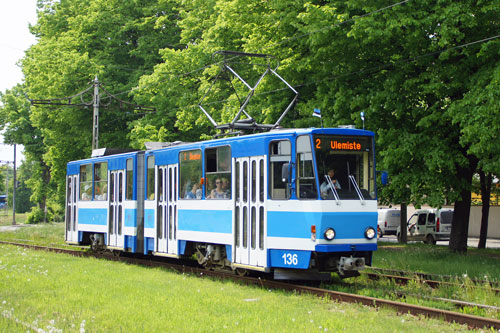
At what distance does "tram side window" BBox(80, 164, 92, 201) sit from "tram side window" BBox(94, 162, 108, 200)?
533mm

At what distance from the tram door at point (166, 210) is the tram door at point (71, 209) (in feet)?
23.4

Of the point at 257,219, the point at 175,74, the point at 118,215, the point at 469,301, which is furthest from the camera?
the point at 175,74

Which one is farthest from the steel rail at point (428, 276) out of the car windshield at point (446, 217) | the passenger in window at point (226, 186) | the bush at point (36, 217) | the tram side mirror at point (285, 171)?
the bush at point (36, 217)

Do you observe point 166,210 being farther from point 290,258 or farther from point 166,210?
point 290,258

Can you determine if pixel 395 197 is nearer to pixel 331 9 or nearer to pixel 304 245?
pixel 331 9

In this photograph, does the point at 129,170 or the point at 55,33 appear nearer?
the point at 129,170

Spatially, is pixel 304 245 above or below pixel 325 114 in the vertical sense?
below

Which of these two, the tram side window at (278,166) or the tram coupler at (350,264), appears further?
the tram side window at (278,166)

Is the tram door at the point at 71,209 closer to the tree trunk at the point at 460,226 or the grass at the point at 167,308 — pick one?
the grass at the point at 167,308

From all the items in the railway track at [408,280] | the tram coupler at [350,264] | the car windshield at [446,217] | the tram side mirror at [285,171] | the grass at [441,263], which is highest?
the tram side mirror at [285,171]

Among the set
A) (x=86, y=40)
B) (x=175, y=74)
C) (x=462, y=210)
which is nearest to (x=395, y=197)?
(x=462, y=210)

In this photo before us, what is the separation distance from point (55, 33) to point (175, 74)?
14.6 meters

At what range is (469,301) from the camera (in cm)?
1205

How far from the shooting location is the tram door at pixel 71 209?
24906 mm
